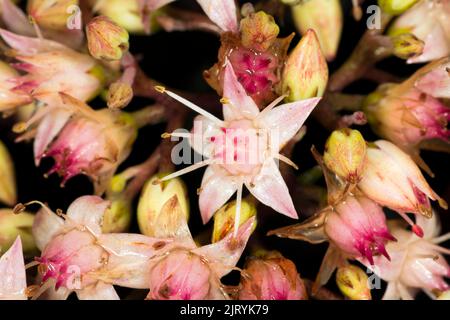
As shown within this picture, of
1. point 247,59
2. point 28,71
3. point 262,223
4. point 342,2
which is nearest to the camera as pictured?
point 247,59

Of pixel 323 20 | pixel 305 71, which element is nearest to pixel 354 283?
pixel 305 71

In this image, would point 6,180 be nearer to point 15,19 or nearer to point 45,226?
point 45,226

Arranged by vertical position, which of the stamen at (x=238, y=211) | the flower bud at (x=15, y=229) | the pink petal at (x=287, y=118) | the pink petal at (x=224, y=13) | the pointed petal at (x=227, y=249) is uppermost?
the pink petal at (x=224, y=13)

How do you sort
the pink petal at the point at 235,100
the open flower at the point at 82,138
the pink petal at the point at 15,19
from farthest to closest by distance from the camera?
the pink petal at the point at 15,19, the open flower at the point at 82,138, the pink petal at the point at 235,100

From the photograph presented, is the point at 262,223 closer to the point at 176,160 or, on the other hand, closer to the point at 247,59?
the point at 176,160

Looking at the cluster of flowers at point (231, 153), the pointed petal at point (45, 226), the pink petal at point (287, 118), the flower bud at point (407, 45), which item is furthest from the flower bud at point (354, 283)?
the pointed petal at point (45, 226)

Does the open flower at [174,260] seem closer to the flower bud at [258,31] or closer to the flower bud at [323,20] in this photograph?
the flower bud at [258,31]
